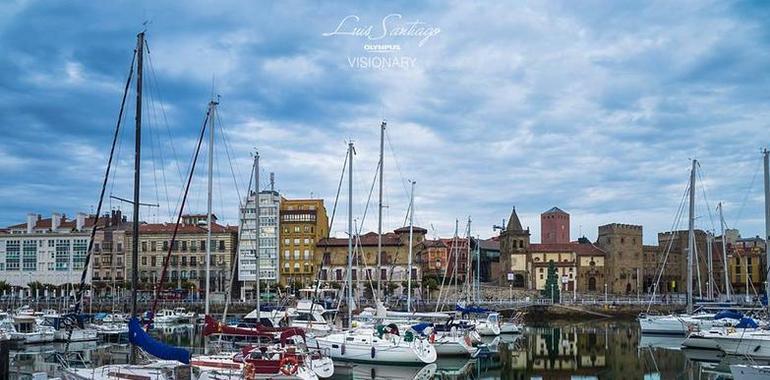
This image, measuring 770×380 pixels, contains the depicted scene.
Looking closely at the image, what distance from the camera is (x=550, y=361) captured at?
42719mm

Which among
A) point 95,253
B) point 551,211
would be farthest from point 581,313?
point 95,253

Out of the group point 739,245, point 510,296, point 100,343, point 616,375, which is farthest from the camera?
point 739,245

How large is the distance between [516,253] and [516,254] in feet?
0.49

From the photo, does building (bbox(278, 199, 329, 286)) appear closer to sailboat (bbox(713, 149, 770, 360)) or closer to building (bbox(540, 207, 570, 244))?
building (bbox(540, 207, 570, 244))

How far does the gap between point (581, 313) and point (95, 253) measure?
2537 inches

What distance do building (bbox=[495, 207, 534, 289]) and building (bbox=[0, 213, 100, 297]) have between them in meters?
59.2

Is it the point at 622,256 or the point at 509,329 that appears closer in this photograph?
the point at 509,329

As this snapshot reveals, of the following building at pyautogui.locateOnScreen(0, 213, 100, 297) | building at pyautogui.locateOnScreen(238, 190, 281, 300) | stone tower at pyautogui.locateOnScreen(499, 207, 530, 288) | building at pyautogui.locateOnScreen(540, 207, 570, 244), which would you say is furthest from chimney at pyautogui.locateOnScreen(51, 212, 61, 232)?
building at pyautogui.locateOnScreen(540, 207, 570, 244)

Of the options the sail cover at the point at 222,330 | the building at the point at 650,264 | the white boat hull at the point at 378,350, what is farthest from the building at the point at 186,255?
the sail cover at the point at 222,330

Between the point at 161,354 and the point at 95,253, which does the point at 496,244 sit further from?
the point at 161,354

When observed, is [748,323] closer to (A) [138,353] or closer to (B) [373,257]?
(A) [138,353]

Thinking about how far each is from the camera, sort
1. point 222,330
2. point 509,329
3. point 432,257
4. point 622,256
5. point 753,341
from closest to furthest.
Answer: point 222,330 → point 753,341 → point 509,329 → point 432,257 → point 622,256

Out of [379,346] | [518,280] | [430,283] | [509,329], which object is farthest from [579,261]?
[379,346]

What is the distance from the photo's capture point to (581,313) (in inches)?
3460
